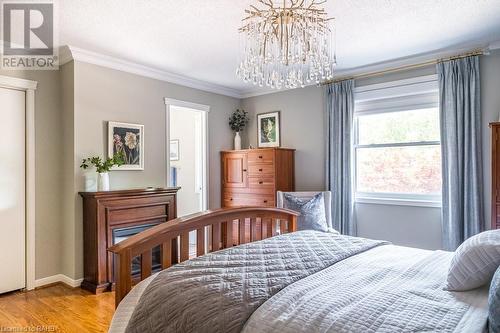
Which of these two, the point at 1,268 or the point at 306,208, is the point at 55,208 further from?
the point at 306,208

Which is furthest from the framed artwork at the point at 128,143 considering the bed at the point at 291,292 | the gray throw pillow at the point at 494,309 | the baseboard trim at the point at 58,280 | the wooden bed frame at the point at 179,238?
A: the gray throw pillow at the point at 494,309

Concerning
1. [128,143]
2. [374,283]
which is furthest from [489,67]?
[128,143]

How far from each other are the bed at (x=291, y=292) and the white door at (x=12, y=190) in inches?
91.4

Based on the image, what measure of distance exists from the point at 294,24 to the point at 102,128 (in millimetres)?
2421

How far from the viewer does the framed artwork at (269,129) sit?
194 inches

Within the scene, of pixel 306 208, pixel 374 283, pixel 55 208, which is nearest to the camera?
pixel 374 283

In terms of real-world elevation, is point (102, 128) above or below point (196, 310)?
above

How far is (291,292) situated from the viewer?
134cm

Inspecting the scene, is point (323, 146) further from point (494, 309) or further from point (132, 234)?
point (494, 309)

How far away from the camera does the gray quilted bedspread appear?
1.24 meters

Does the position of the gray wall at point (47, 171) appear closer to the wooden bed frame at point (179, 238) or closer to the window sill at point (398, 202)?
the wooden bed frame at point (179, 238)

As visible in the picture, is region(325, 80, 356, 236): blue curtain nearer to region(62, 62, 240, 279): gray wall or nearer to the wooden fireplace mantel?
region(62, 62, 240, 279): gray wall

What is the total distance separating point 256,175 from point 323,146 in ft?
3.25

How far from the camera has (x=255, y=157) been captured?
15.1 ft
